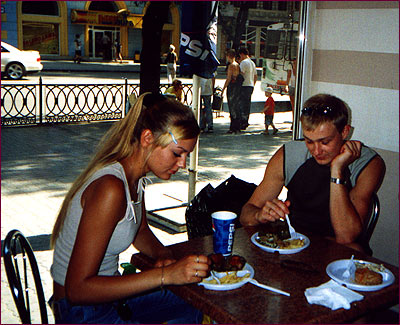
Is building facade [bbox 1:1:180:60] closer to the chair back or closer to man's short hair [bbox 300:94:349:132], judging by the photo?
man's short hair [bbox 300:94:349:132]

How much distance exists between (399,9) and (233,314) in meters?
2.84

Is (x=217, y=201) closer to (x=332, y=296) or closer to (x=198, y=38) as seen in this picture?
(x=332, y=296)

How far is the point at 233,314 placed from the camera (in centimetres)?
210

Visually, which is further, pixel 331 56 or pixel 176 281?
pixel 331 56

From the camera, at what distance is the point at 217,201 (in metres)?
3.93

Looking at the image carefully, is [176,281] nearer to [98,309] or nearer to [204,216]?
[98,309]

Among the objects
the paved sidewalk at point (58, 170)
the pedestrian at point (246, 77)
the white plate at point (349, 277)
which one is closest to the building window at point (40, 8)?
the paved sidewalk at point (58, 170)

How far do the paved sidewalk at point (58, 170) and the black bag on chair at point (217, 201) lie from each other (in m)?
1.38

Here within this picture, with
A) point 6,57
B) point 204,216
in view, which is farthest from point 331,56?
point 6,57

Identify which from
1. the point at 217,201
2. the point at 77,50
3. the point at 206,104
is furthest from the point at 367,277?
the point at 77,50

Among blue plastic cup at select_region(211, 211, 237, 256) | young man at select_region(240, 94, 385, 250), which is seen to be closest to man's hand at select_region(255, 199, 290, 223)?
young man at select_region(240, 94, 385, 250)

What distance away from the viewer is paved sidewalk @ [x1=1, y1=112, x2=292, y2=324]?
5.68 m

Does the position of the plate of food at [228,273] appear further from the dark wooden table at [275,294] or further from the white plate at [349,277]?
the white plate at [349,277]

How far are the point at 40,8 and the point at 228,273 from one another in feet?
119
